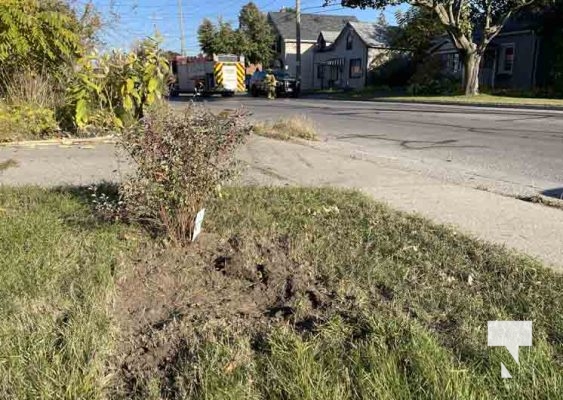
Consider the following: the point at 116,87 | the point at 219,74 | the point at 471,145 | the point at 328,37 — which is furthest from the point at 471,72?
the point at 328,37

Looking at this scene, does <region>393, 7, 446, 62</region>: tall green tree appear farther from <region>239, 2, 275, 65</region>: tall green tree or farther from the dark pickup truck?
<region>239, 2, 275, 65</region>: tall green tree

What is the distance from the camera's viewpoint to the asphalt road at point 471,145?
7.39m

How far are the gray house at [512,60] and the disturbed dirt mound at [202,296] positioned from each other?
3320 cm

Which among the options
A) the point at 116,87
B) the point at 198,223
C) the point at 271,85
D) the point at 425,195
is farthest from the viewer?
the point at 271,85

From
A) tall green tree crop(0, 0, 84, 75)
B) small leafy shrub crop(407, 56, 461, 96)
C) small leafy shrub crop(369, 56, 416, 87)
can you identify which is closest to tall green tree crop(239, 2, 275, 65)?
small leafy shrub crop(369, 56, 416, 87)

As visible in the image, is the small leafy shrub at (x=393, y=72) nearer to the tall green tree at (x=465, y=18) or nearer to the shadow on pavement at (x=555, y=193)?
the tall green tree at (x=465, y=18)

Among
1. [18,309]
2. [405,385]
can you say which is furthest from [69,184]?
[405,385]

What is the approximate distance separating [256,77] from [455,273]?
132 ft

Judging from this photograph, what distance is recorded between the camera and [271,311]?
3.05 m

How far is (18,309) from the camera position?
293 cm

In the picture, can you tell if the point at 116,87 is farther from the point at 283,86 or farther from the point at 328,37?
the point at 328,37

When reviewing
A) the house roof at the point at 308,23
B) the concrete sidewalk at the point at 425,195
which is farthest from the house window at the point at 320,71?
the concrete sidewalk at the point at 425,195

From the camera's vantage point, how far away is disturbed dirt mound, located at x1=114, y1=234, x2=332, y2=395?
263 cm

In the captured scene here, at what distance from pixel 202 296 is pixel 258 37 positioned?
6025 centimetres
